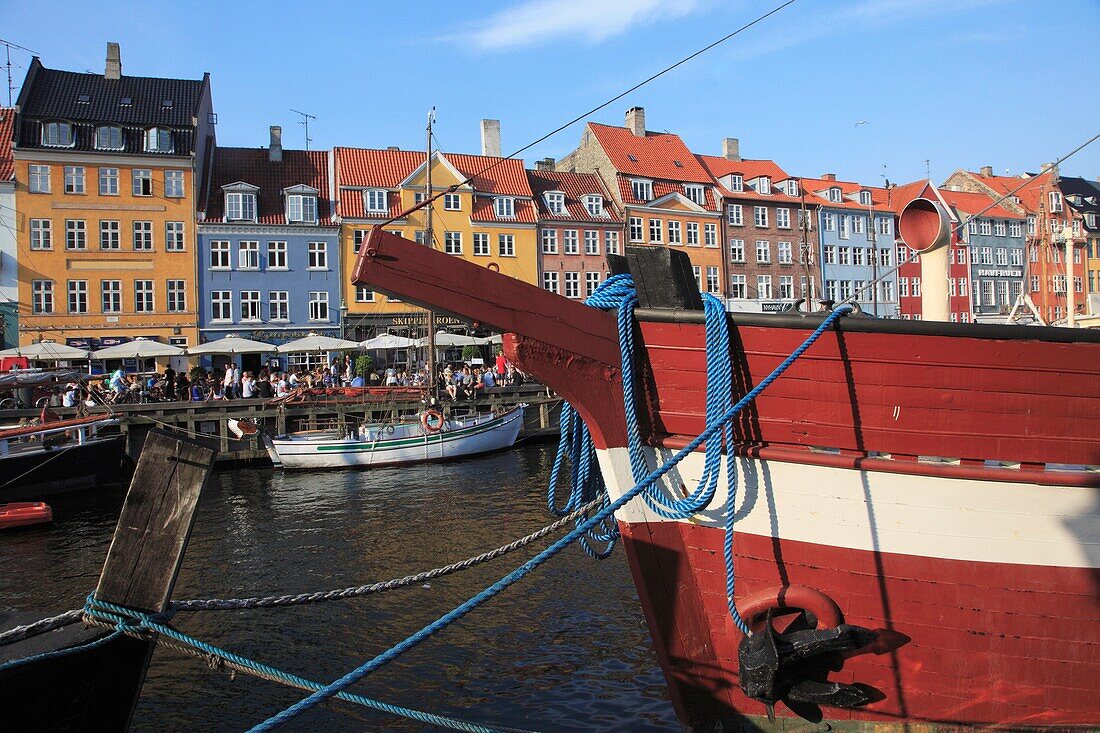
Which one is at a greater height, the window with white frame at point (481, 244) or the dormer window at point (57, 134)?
the dormer window at point (57, 134)

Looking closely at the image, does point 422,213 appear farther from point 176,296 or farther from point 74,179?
point 74,179

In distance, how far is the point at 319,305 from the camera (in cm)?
3722

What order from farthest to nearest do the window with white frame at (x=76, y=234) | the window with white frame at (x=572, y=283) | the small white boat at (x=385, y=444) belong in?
the window with white frame at (x=572, y=283)
the window with white frame at (x=76, y=234)
the small white boat at (x=385, y=444)

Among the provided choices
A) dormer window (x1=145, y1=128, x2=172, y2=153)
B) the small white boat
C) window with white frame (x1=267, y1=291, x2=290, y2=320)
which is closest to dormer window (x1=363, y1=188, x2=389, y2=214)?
window with white frame (x1=267, y1=291, x2=290, y2=320)

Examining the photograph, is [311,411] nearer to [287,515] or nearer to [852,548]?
[287,515]

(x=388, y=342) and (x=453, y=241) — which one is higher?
(x=453, y=241)

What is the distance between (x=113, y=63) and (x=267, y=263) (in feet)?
40.7

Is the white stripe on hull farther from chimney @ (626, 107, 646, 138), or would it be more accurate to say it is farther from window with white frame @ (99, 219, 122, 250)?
chimney @ (626, 107, 646, 138)

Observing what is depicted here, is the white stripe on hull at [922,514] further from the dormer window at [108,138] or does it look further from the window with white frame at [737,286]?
the window with white frame at [737,286]

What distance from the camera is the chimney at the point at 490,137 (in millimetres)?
45438

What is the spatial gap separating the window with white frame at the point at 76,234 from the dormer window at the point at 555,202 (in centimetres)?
2201

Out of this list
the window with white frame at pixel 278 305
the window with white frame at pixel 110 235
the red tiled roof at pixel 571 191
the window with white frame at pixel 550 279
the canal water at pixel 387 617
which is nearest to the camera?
the canal water at pixel 387 617

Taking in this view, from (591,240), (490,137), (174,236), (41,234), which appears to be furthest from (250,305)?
(591,240)

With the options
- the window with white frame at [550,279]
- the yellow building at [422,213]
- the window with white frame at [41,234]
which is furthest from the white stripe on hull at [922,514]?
the window with white frame at [550,279]
